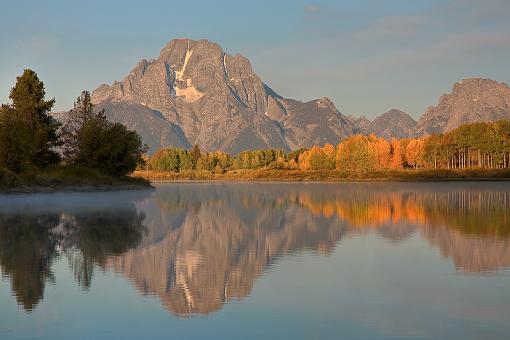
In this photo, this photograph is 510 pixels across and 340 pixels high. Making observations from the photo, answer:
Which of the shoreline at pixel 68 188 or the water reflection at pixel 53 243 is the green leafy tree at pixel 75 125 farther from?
the water reflection at pixel 53 243

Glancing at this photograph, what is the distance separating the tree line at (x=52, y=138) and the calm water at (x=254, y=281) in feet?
145

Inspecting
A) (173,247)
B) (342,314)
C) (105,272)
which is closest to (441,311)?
(342,314)

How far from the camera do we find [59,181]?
3302 inches

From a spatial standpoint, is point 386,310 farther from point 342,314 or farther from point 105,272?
point 105,272

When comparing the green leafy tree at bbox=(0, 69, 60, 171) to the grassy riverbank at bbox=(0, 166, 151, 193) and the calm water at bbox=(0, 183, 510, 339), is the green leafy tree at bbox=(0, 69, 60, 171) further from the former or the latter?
the calm water at bbox=(0, 183, 510, 339)

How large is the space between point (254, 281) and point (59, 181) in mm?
70097

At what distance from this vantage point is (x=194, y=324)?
46.0 ft

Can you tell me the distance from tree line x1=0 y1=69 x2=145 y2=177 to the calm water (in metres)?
44.1

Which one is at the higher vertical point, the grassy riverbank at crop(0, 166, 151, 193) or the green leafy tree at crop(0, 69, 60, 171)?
the green leafy tree at crop(0, 69, 60, 171)

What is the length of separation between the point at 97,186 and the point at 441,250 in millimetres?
71977

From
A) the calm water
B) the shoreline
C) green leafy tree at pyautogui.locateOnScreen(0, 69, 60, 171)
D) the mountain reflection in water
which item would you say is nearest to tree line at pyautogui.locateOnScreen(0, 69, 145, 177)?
green leafy tree at pyautogui.locateOnScreen(0, 69, 60, 171)

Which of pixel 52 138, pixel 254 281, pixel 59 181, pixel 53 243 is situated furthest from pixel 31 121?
pixel 254 281

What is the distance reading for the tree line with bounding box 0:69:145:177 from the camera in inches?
3054

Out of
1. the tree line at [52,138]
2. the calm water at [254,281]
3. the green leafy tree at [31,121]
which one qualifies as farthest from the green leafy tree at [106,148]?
the calm water at [254,281]
